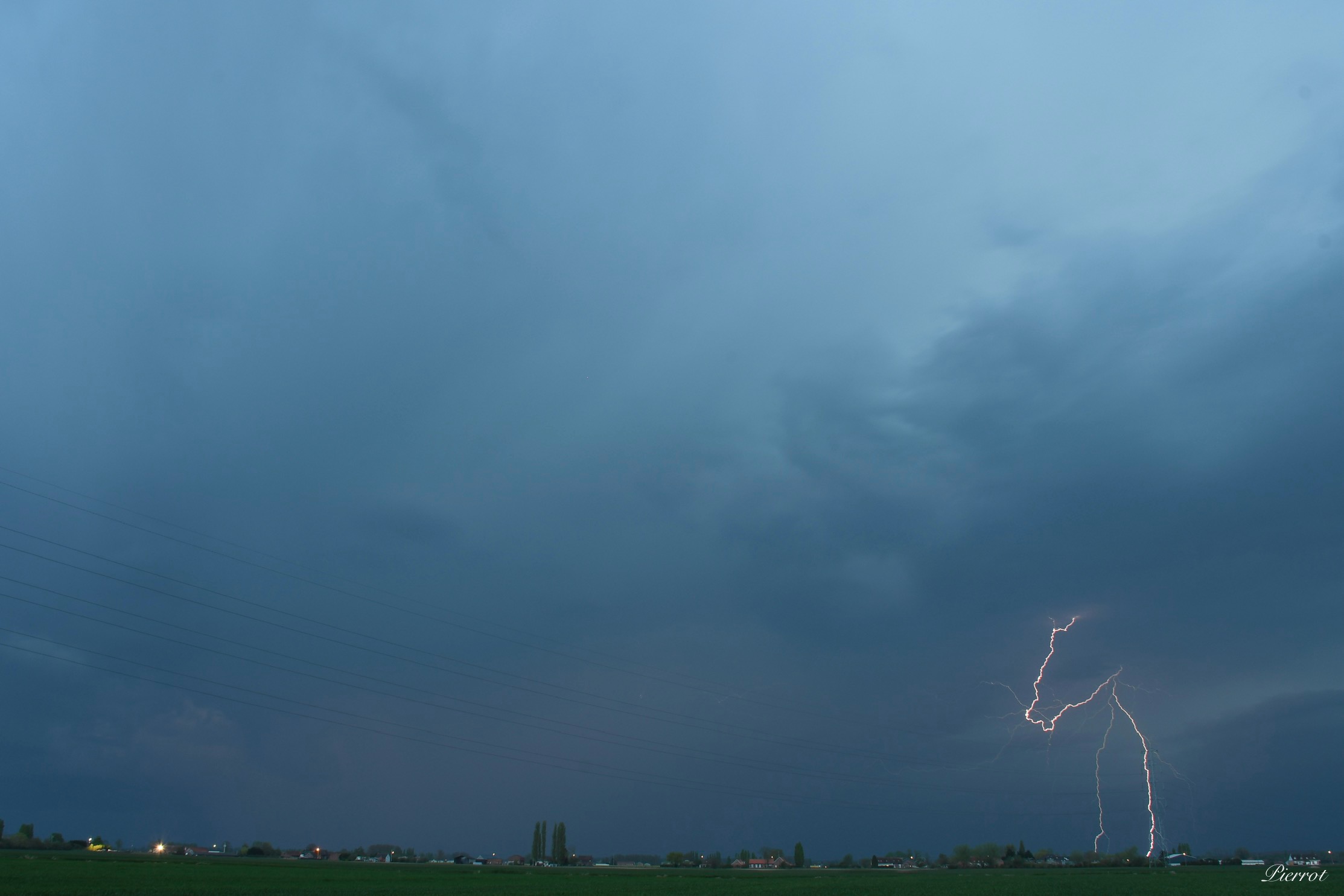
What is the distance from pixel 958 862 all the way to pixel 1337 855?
96494mm

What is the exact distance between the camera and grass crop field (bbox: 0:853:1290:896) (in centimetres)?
4659

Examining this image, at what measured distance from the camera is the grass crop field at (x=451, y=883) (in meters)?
46.6

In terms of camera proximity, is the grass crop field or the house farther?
the house

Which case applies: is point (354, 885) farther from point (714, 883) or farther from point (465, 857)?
point (465, 857)

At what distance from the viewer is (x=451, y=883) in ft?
220
